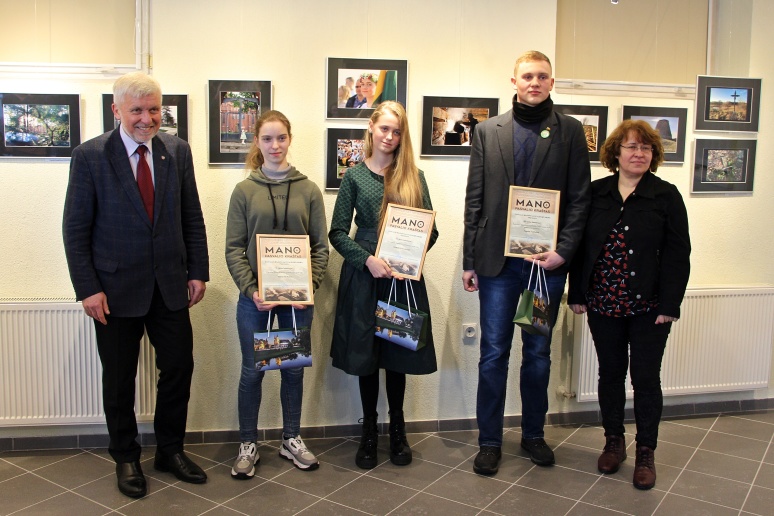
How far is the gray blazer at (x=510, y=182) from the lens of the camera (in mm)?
2998

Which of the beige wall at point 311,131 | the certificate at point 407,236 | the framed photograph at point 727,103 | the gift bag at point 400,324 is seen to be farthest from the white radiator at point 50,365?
the framed photograph at point 727,103

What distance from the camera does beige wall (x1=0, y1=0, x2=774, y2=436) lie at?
3285mm

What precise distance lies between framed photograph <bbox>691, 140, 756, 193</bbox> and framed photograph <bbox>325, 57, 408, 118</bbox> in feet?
5.54

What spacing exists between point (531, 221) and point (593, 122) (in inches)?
39.8

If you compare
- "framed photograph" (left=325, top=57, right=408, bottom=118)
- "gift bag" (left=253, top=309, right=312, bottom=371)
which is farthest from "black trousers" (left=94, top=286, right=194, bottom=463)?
"framed photograph" (left=325, top=57, right=408, bottom=118)

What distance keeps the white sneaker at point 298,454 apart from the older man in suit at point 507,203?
A: 723mm

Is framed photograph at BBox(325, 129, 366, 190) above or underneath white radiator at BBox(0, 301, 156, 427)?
above

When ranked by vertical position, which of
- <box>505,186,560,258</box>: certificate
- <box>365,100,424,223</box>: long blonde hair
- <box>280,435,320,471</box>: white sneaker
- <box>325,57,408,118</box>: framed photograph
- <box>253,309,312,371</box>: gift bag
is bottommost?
<box>280,435,320,471</box>: white sneaker

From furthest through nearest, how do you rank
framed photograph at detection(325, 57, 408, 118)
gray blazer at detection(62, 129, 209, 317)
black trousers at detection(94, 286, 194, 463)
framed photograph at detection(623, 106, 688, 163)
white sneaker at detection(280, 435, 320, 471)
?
framed photograph at detection(623, 106, 688, 163) < framed photograph at detection(325, 57, 408, 118) < white sneaker at detection(280, 435, 320, 471) < black trousers at detection(94, 286, 194, 463) < gray blazer at detection(62, 129, 209, 317)

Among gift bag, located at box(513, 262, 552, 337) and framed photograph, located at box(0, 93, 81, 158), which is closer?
gift bag, located at box(513, 262, 552, 337)

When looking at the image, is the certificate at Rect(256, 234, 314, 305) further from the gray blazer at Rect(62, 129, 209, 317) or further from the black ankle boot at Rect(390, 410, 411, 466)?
the black ankle boot at Rect(390, 410, 411, 466)

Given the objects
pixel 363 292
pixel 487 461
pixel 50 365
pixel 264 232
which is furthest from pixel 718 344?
pixel 50 365

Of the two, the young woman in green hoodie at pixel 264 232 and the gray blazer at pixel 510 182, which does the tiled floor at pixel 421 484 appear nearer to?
the young woman in green hoodie at pixel 264 232

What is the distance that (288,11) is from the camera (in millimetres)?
3342
